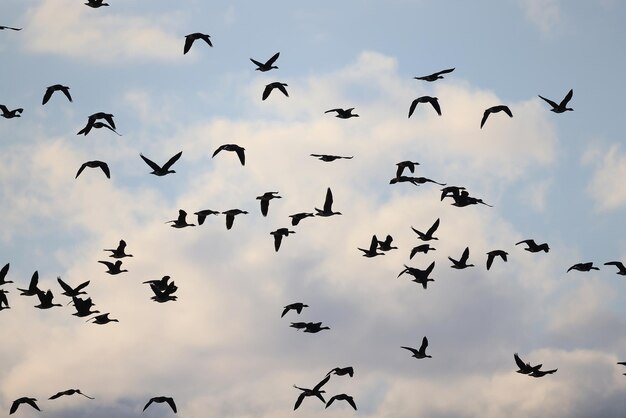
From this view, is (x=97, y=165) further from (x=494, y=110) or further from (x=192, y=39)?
(x=494, y=110)

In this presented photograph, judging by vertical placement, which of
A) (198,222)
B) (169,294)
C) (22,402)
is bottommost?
(22,402)

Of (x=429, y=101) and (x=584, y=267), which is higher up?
(x=429, y=101)

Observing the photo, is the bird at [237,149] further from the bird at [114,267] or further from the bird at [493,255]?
the bird at [493,255]

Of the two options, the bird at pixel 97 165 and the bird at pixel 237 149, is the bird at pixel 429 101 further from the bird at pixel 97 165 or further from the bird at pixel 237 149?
the bird at pixel 97 165

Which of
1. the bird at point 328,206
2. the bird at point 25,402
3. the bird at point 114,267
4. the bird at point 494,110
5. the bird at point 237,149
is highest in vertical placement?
the bird at point 494,110

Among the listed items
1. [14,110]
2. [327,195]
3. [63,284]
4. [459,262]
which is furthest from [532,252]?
[14,110]

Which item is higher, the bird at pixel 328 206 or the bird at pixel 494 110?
the bird at pixel 494 110

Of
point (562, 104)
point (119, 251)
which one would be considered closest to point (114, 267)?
point (119, 251)

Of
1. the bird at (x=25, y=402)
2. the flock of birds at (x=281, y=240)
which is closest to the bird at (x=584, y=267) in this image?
the flock of birds at (x=281, y=240)

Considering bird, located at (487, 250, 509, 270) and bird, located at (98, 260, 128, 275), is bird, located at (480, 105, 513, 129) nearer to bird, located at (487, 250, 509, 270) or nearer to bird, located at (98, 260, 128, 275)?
bird, located at (487, 250, 509, 270)

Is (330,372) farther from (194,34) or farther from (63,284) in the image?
(194,34)

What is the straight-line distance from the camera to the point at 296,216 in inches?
2790

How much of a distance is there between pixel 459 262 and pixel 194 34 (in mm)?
22711

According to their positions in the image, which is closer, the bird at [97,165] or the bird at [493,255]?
the bird at [97,165]
